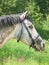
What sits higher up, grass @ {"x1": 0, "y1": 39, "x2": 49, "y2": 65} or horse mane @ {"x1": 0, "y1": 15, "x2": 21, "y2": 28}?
horse mane @ {"x1": 0, "y1": 15, "x2": 21, "y2": 28}

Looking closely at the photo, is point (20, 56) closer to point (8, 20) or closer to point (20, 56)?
point (20, 56)

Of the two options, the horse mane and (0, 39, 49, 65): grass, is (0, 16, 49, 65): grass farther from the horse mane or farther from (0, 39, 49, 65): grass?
the horse mane

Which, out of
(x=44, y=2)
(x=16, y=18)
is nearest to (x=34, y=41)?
(x=16, y=18)

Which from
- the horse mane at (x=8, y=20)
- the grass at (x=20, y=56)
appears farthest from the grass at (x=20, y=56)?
the horse mane at (x=8, y=20)

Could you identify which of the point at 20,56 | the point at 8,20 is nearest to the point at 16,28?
the point at 8,20

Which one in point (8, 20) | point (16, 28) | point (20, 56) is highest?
point (8, 20)

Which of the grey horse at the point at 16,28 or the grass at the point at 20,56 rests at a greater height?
the grey horse at the point at 16,28

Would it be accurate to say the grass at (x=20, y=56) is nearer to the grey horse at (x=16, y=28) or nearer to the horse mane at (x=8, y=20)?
the grey horse at (x=16, y=28)

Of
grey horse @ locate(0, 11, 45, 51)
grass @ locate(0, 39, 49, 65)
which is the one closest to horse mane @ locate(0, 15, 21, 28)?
grey horse @ locate(0, 11, 45, 51)

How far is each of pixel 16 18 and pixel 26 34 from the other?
0.44 metres

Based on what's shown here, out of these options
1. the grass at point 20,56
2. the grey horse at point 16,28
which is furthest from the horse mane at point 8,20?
the grass at point 20,56

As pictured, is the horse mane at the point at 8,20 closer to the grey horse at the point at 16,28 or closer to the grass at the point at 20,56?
the grey horse at the point at 16,28

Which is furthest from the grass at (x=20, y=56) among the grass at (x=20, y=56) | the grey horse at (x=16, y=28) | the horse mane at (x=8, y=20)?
the horse mane at (x=8, y=20)

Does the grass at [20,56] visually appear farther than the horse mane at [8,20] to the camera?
Yes
